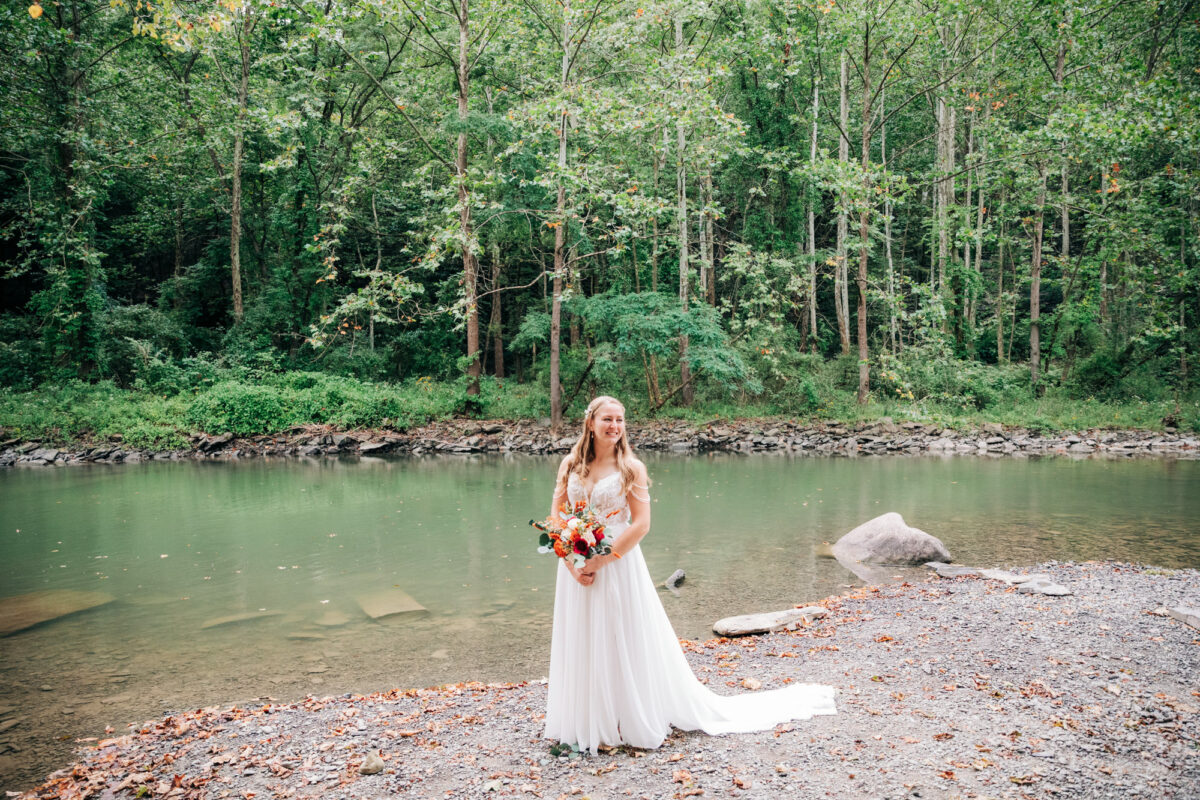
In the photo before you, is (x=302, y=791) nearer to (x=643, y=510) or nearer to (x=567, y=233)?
(x=643, y=510)

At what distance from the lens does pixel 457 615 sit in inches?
303

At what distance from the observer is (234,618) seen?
25.3ft

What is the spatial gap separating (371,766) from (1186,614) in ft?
22.4

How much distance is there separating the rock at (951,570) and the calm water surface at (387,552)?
0.75 m

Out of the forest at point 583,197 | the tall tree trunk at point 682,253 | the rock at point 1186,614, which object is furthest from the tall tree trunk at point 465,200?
the rock at point 1186,614

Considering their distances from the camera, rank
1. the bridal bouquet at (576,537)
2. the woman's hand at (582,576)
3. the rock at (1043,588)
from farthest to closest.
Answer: the rock at (1043,588), the woman's hand at (582,576), the bridal bouquet at (576,537)

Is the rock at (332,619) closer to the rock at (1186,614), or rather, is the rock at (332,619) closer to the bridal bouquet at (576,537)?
the bridal bouquet at (576,537)

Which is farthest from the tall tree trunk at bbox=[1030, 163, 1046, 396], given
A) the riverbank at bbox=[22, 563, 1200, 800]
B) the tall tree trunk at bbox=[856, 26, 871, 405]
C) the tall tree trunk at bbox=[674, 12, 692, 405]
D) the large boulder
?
the riverbank at bbox=[22, 563, 1200, 800]

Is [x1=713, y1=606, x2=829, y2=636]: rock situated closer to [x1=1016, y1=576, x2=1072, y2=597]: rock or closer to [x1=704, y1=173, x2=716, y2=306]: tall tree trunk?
[x1=1016, y1=576, x2=1072, y2=597]: rock

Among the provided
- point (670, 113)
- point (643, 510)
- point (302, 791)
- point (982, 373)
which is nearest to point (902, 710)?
point (643, 510)

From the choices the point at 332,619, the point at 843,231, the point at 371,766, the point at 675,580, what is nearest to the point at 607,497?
the point at 371,766

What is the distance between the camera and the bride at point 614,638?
4234mm

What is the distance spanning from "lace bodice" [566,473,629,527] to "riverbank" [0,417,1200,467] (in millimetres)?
17410

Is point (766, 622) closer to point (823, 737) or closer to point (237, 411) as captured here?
point (823, 737)
